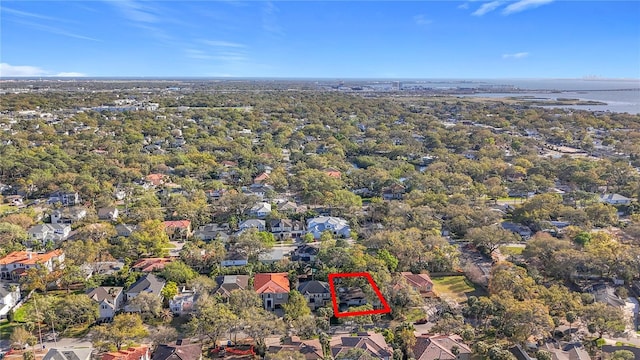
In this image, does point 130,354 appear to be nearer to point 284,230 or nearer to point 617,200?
point 284,230

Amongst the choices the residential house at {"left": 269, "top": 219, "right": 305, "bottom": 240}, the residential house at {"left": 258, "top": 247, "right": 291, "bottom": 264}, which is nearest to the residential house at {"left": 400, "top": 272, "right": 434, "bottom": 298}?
the residential house at {"left": 258, "top": 247, "right": 291, "bottom": 264}

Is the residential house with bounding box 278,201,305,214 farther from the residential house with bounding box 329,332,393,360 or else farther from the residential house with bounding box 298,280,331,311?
the residential house with bounding box 329,332,393,360

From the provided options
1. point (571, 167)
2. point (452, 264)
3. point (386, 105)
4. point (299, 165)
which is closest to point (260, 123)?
point (299, 165)

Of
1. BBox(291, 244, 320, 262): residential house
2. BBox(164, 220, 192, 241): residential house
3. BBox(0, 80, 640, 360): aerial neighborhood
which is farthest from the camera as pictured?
BBox(164, 220, 192, 241): residential house

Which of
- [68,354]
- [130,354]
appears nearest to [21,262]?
[68,354]

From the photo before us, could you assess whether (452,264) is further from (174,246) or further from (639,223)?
(174,246)

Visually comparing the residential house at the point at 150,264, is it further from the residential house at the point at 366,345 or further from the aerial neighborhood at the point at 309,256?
the residential house at the point at 366,345
